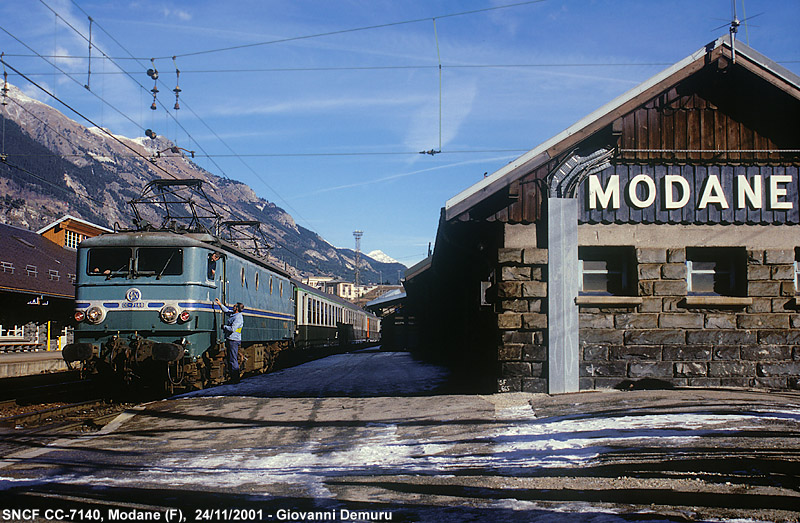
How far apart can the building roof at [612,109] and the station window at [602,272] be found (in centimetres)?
168

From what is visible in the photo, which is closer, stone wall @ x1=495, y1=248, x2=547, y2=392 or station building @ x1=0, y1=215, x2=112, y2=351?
stone wall @ x1=495, y1=248, x2=547, y2=392

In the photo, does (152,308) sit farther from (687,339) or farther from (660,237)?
(687,339)

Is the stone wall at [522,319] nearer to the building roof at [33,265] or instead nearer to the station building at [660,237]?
the station building at [660,237]

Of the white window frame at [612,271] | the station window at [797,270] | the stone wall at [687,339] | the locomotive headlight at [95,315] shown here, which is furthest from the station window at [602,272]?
the locomotive headlight at [95,315]

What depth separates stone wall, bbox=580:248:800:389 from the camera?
1048cm

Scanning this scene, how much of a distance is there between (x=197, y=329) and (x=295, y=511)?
308 inches

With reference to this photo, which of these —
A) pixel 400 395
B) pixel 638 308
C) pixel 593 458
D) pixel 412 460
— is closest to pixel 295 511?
pixel 412 460

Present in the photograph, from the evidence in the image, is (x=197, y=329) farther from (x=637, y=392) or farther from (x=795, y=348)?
(x=795, y=348)

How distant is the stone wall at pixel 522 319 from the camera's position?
34.4 ft

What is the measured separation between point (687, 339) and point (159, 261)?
30.7ft

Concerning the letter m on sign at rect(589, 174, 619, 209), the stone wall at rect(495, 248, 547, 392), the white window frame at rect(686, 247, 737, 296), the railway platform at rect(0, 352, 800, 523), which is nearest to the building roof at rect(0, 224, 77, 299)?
the railway platform at rect(0, 352, 800, 523)

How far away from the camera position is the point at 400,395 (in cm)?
1146

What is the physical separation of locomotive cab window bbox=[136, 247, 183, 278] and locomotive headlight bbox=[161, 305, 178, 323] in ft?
2.24

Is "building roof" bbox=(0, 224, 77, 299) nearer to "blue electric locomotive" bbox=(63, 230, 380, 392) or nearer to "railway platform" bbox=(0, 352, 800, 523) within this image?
"blue electric locomotive" bbox=(63, 230, 380, 392)
